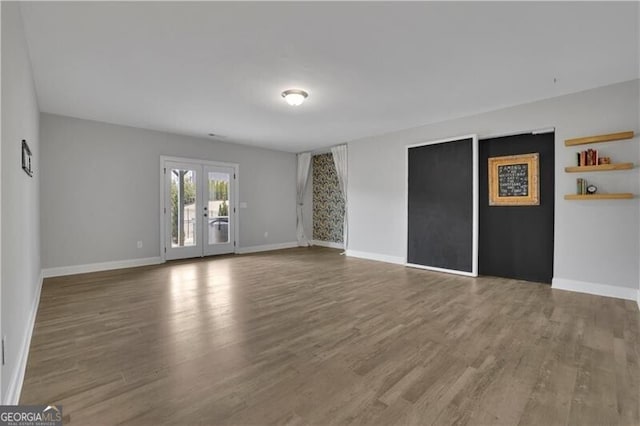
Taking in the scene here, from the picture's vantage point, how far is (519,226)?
15.5 ft

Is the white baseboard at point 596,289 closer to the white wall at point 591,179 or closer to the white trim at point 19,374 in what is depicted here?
the white wall at point 591,179

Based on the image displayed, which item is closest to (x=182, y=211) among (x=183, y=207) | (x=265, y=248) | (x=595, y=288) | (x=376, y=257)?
(x=183, y=207)

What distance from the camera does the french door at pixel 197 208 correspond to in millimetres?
6301

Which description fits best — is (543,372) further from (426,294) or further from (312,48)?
(312,48)

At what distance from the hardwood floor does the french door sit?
2.30 meters

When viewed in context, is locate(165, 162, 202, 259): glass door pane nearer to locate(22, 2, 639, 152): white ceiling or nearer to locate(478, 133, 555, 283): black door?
locate(22, 2, 639, 152): white ceiling

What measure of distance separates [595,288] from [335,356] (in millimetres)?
3776

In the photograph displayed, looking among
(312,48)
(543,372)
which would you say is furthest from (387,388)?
(312,48)

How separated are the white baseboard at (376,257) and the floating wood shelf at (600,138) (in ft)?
10.5

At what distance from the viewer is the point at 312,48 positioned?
9.55 feet

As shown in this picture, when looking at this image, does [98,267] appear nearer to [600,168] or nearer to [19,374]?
[19,374]

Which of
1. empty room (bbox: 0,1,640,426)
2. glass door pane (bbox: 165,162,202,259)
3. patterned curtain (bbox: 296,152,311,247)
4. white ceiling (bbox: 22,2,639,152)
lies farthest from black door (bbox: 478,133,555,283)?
glass door pane (bbox: 165,162,202,259)

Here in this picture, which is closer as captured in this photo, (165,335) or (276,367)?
(276,367)

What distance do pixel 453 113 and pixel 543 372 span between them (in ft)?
13.1
